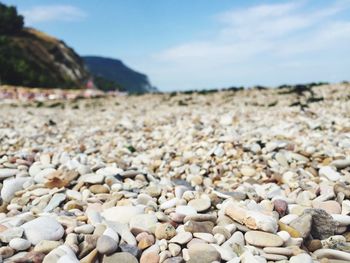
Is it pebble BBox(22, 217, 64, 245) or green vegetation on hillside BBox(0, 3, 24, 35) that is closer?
pebble BBox(22, 217, 64, 245)

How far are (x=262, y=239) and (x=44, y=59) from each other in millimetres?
83217

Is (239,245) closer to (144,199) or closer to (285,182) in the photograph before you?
(144,199)

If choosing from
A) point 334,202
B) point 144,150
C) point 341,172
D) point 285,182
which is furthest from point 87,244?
point 144,150

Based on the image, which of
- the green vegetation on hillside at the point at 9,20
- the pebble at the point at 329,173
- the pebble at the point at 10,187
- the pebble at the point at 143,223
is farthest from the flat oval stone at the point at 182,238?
the green vegetation on hillside at the point at 9,20

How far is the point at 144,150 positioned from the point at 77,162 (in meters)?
2.13

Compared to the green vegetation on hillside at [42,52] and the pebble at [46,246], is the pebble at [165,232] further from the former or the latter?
the green vegetation on hillside at [42,52]

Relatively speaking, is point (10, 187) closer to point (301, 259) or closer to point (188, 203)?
point (188, 203)

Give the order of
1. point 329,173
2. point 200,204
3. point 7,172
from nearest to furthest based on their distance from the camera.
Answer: point 200,204 → point 7,172 → point 329,173

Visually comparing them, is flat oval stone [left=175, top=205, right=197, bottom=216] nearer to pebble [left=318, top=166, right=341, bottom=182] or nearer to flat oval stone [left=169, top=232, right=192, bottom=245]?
flat oval stone [left=169, top=232, right=192, bottom=245]

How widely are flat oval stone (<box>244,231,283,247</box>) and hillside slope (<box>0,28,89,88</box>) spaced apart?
172 feet

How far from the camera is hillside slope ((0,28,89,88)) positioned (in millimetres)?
58938

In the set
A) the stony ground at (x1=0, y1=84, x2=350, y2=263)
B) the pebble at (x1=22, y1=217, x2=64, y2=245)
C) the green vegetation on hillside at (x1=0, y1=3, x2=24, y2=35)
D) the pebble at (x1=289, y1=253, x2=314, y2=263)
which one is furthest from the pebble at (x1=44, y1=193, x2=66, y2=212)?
the green vegetation on hillside at (x1=0, y1=3, x2=24, y2=35)

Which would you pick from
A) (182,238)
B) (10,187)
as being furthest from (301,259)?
(10,187)

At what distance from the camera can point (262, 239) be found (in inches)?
111
